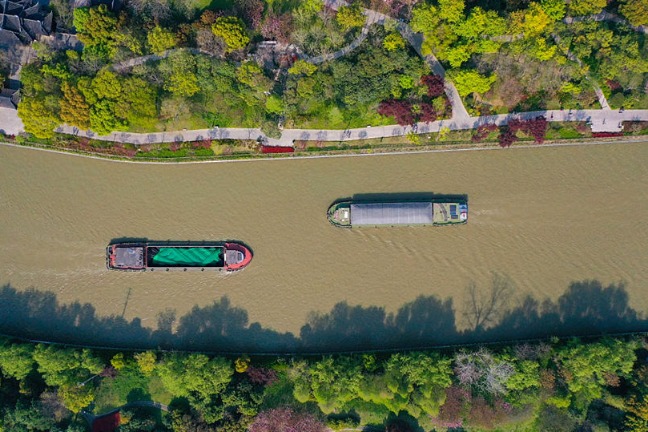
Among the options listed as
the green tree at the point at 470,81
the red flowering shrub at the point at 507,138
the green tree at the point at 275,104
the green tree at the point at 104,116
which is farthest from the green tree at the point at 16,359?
the red flowering shrub at the point at 507,138

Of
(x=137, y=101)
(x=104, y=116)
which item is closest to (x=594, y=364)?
(x=137, y=101)

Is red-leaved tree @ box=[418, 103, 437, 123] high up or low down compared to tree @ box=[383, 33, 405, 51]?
down

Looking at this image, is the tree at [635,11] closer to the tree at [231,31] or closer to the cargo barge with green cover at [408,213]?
the cargo barge with green cover at [408,213]

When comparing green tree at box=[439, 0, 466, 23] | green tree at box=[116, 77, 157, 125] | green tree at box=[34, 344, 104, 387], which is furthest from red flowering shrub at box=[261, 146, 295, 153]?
green tree at box=[34, 344, 104, 387]

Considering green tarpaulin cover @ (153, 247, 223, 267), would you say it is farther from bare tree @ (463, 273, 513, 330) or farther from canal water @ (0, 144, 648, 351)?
bare tree @ (463, 273, 513, 330)

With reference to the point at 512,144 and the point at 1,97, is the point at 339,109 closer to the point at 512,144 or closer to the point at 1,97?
the point at 512,144
